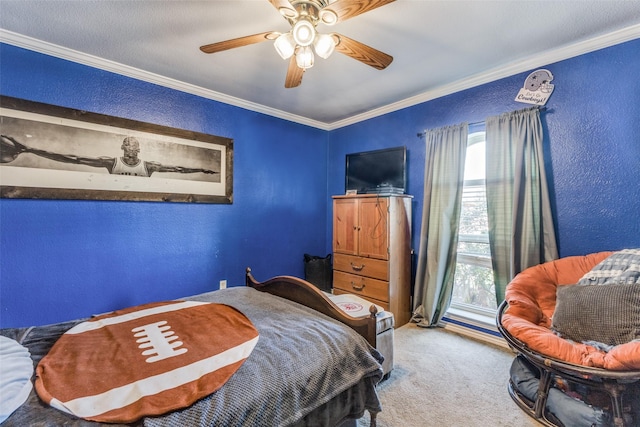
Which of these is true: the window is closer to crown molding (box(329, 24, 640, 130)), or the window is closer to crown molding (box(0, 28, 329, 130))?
crown molding (box(329, 24, 640, 130))

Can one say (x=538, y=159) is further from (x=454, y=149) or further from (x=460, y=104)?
(x=460, y=104)

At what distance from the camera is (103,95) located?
2477 mm

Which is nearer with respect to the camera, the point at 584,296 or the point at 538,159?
the point at 584,296

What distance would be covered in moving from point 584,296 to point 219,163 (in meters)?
3.32

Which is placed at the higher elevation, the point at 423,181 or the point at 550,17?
the point at 550,17

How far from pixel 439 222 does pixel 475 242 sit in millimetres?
410

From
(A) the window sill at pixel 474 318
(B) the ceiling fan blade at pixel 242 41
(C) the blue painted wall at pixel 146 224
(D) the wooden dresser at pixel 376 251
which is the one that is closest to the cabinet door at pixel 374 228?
(D) the wooden dresser at pixel 376 251

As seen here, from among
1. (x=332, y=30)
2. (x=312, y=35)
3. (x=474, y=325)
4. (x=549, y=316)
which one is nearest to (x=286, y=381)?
(x=312, y=35)

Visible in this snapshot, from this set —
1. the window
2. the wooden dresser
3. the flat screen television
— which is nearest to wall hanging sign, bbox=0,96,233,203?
the wooden dresser

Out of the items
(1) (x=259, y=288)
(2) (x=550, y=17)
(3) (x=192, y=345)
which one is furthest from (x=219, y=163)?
(2) (x=550, y=17)

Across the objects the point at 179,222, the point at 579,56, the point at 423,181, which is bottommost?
the point at 179,222

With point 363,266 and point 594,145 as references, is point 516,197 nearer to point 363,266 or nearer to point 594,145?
point 594,145

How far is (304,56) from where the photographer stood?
1.67 metres

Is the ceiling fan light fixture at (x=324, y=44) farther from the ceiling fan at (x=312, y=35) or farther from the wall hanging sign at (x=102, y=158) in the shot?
the wall hanging sign at (x=102, y=158)
